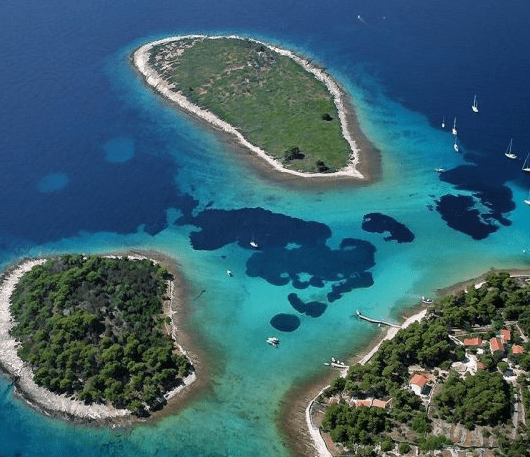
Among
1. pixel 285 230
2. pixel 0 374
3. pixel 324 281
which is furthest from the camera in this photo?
pixel 285 230

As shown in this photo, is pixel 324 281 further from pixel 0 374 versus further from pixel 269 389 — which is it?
pixel 0 374

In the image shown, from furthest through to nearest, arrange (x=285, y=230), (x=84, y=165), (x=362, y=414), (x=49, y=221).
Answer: (x=84, y=165)
(x=49, y=221)
(x=285, y=230)
(x=362, y=414)

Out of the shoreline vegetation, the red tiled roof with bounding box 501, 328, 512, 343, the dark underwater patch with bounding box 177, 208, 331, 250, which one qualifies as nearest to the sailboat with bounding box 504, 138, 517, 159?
the dark underwater patch with bounding box 177, 208, 331, 250

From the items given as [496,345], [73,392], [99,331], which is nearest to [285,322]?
[99,331]

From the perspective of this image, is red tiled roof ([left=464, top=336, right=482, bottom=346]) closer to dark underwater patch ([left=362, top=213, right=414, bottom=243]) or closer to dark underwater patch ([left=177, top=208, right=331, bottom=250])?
dark underwater patch ([left=362, top=213, right=414, bottom=243])

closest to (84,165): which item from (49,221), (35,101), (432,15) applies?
(49,221)

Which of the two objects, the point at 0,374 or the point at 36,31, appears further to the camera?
the point at 36,31

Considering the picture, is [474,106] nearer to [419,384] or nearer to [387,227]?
[387,227]
